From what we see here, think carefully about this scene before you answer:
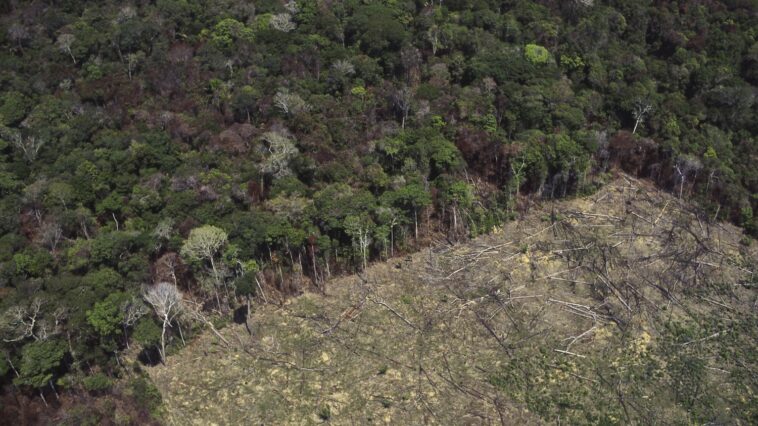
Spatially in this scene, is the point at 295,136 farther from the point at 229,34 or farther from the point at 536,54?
the point at 536,54

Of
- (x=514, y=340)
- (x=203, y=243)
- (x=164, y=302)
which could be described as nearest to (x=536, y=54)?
(x=514, y=340)

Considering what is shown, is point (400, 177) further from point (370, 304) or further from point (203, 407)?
point (203, 407)

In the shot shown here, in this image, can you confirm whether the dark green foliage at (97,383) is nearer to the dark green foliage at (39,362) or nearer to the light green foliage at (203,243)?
the dark green foliage at (39,362)

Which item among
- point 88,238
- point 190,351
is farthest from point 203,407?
point 88,238

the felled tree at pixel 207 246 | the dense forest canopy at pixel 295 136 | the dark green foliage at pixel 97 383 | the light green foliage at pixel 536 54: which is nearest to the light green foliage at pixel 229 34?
the dense forest canopy at pixel 295 136

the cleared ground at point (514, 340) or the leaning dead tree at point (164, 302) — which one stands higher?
the leaning dead tree at point (164, 302)
